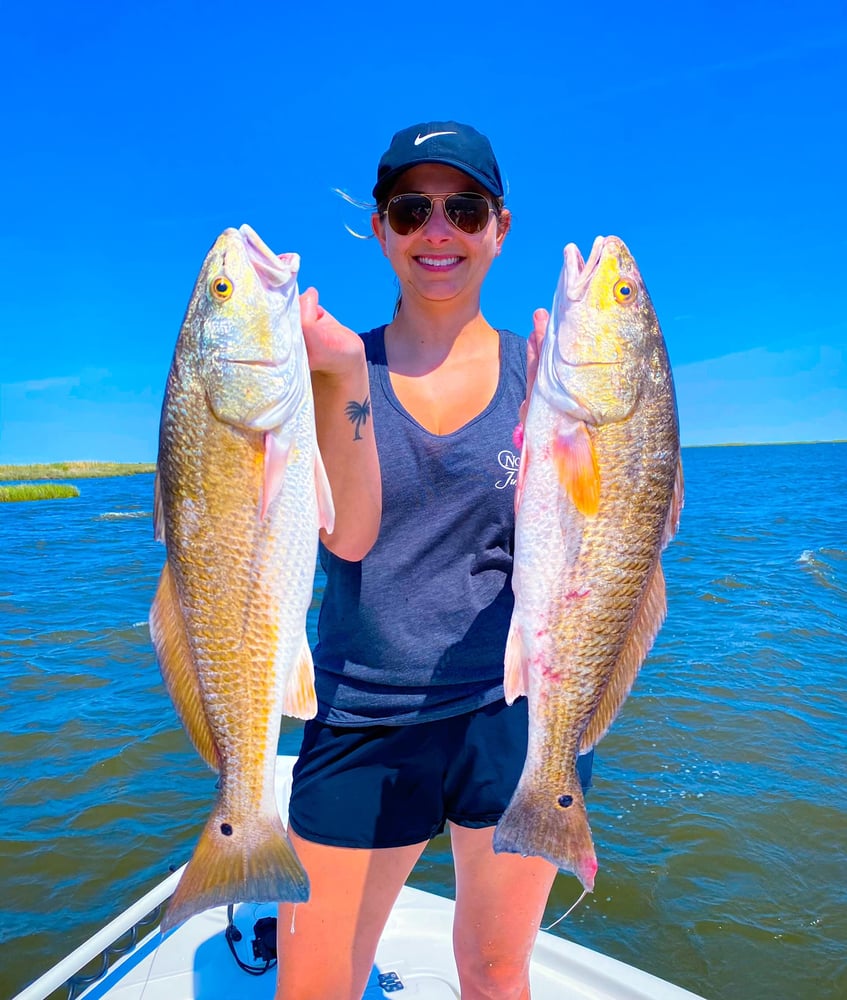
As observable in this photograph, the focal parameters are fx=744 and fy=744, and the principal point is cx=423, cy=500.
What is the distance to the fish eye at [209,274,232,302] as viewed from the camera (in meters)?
2.17

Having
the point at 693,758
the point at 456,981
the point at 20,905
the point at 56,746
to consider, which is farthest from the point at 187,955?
the point at 693,758

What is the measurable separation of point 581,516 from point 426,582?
2.11 ft

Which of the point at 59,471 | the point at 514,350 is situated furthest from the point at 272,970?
the point at 59,471

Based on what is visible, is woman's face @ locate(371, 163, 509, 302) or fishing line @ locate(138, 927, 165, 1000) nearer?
woman's face @ locate(371, 163, 509, 302)

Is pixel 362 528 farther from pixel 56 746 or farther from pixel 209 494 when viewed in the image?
pixel 56 746

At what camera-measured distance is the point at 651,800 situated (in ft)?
23.8

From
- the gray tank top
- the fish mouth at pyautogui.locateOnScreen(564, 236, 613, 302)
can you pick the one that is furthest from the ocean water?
the fish mouth at pyautogui.locateOnScreen(564, 236, 613, 302)

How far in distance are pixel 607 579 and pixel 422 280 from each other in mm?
1272

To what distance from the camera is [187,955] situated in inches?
155

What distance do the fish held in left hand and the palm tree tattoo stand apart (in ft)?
0.87

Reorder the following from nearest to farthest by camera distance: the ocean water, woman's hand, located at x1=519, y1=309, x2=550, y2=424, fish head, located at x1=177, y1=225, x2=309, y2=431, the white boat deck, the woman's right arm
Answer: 1. fish head, located at x1=177, y1=225, x2=309, y2=431
2. the woman's right arm
3. woman's hand, located at x1=519, y1=309, x2=550, y2=424
4. the white boat deck
5. the ocean water

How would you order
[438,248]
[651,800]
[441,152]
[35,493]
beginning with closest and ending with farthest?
[441,152] → [438,248] → [651,800] → [35,493]

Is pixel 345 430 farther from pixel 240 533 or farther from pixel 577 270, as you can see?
pixel 577 270

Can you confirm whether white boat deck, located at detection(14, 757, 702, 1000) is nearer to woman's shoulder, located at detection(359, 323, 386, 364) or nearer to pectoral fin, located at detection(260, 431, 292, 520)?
pectoral fin, located at detection(260, 431, 292, 520)
